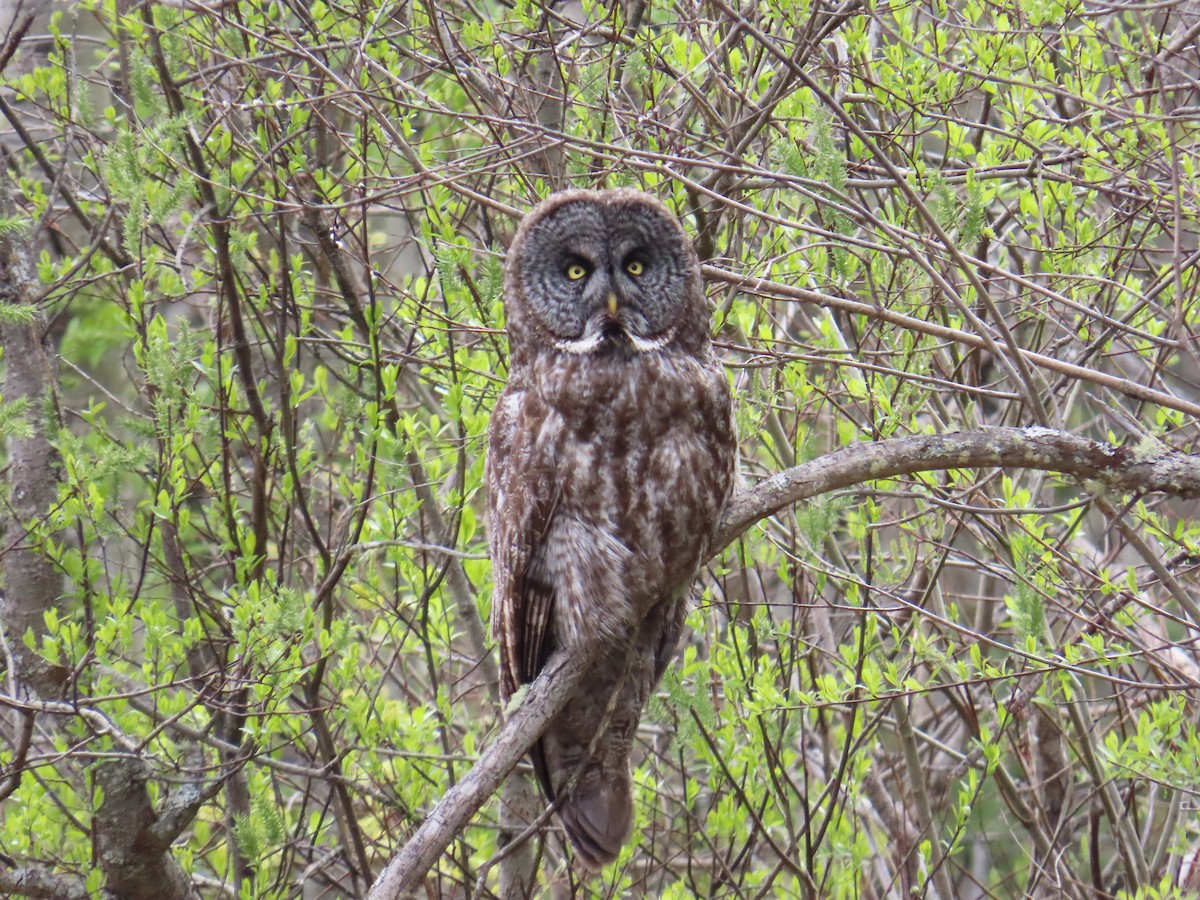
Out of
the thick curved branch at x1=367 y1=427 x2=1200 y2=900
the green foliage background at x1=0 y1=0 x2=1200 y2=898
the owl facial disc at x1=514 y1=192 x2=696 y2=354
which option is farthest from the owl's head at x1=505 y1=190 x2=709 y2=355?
the thick curved branch at x1=367 y1=427 x2=1200 y2=900

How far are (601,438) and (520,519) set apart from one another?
0.33 meters

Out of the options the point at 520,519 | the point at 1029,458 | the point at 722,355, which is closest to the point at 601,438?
the point at 520,519

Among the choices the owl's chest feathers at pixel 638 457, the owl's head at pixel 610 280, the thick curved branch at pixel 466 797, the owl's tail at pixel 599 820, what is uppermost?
the owl's head at pixel 610 280

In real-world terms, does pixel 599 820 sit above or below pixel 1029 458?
below

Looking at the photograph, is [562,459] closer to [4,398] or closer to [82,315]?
[4,398]

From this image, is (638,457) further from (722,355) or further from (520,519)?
(722,355)

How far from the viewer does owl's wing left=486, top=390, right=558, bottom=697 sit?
3.47 meters

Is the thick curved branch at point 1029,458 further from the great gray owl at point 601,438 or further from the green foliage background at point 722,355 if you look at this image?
the great gray owl at point 601,438

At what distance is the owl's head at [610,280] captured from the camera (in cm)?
349

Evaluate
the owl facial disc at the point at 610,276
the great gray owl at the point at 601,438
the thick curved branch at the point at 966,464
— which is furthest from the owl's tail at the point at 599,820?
the owl facial disc at the point at 610,276

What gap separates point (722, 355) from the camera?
5398 millimetres

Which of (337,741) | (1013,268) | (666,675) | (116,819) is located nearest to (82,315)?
(337,741)

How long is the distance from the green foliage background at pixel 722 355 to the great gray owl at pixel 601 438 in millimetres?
241

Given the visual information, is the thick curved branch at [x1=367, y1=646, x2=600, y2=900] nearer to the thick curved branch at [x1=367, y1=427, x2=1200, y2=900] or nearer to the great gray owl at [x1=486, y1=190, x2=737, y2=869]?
the thick curved branch at [x1=367, y1=427, x2=1200, y2=900]
